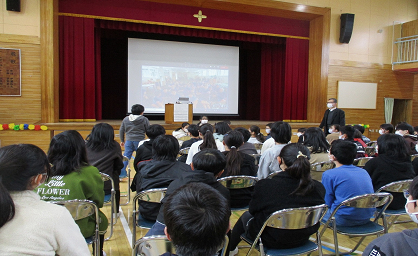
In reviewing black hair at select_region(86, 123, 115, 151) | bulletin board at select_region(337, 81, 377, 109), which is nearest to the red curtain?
black hair at select_region(86, 123, 115, 151)

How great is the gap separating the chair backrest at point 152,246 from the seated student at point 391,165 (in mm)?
2011

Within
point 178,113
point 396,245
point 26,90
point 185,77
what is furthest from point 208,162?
point 185,77

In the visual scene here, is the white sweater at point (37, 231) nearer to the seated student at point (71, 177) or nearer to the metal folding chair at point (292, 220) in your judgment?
the seated student at point (71, 177)

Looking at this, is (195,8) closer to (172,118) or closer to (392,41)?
(172,118)

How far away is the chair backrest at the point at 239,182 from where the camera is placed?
89.8 inches

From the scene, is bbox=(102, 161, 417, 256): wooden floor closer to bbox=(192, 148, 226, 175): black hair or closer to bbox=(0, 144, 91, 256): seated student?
bbox=(192, 148, 226, 175): black hair

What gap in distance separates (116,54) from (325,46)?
6196 millimetres

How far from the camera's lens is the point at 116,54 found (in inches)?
376

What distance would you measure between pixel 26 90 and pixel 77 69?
49.0 inches

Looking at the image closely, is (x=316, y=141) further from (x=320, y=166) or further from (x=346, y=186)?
(x=346, y=186)

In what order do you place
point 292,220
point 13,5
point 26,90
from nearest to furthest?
point 292,220 < point 13,5 < point 26,90

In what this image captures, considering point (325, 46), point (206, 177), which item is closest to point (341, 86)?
point (325, 46)

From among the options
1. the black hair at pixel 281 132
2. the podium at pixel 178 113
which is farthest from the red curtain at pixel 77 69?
the black hair at pixel 281 132

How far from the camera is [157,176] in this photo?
2.22m
